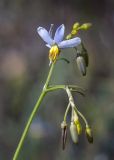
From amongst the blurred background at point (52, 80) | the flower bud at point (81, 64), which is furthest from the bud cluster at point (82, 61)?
the blurred background at point (52, 80)

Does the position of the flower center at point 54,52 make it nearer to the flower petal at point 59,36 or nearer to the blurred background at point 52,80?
the flower petal at point 59,36

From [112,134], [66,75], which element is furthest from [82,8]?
[112,134]

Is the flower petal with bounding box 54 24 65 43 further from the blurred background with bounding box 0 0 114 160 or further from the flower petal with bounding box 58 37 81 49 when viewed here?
the blurred background with bounding box 0 0 114 160

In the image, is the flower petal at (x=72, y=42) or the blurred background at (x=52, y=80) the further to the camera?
the blurred background at (x=52, y=80)

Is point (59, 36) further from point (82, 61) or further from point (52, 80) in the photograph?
point (52, 80)

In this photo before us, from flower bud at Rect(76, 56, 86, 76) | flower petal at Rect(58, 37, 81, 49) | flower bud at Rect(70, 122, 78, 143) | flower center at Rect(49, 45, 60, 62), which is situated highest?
flower petal at Rect(58, 37, 81, 49)

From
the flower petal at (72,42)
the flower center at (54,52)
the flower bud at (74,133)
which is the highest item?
the flower petal at (72,42)

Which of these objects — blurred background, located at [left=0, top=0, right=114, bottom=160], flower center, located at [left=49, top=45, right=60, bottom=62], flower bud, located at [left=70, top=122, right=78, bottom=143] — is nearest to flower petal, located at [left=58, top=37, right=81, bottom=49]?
flower center, located at [left=49, top=45, right=60, bottom=62]

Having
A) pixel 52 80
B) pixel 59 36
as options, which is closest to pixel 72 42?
pixel 59 36

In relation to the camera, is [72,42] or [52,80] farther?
[52,80]
